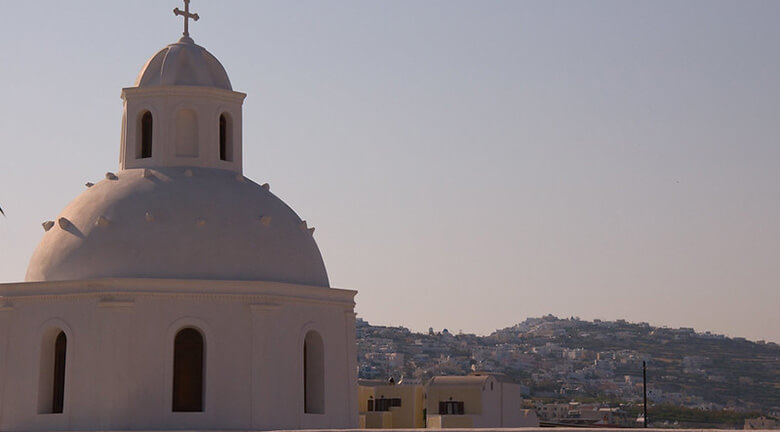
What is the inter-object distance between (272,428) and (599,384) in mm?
93593

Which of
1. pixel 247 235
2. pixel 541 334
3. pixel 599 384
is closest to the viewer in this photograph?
pixel 247 235

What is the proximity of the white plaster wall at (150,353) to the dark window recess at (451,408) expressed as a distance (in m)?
10.4

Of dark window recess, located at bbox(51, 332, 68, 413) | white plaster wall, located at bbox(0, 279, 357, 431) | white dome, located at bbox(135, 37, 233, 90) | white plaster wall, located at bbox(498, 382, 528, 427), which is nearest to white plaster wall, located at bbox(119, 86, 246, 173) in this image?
white dome, located at bbox(135, 37, 233, 90)

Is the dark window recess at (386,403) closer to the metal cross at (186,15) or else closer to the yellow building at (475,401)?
the yellow building at (475,401)

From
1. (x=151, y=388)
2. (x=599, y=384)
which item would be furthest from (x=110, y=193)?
(x=599, y=384)

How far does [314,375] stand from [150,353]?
14.8 ft

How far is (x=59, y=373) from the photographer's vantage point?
31672 mm

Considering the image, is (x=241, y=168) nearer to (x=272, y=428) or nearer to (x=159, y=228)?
(x=159, y=228)

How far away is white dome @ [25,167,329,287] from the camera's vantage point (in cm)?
3152

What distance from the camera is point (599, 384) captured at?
399 ft

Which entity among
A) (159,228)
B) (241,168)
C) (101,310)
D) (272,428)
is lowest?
(272,428)

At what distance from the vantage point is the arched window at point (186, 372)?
31.1 meters

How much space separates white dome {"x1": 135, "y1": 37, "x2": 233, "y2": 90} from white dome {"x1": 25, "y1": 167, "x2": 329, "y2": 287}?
8.49 ft

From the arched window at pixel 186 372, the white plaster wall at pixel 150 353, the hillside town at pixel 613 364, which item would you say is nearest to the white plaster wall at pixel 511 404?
the white plaster wall at pixel 150 353
